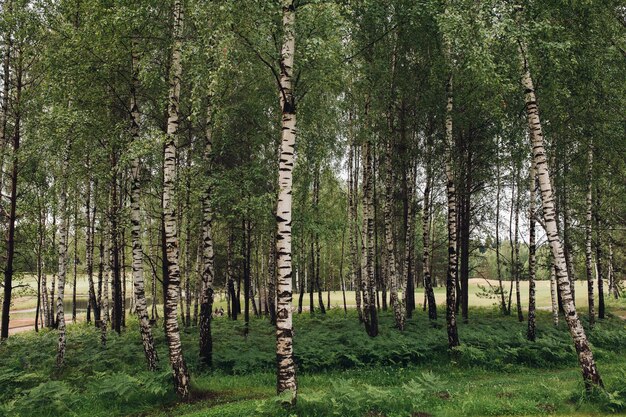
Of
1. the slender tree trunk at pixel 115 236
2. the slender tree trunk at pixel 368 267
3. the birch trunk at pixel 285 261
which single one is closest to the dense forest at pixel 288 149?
the birch trunk at pixel 285 261

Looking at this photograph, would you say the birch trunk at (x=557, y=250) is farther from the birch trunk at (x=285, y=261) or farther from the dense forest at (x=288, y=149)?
the birch trunk at (x=285, y=261)

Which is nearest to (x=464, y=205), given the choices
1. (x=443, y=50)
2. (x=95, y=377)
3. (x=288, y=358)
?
(x=443, y=50)

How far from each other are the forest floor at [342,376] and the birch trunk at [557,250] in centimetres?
64

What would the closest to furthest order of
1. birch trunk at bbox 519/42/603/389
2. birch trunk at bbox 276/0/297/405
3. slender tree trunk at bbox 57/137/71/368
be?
birch trunk at bbox 276/0/297/405, birch trunk at bbox 519/42/603/389, slender tree trunk at bbox 57/137/71/368

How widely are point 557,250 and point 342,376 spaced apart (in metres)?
7.62

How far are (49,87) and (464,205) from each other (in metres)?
21.8

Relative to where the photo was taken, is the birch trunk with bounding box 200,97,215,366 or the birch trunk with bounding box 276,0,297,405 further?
the birch trunk with bounding box 200,97,215,366

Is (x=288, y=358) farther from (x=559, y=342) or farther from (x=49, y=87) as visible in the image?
(x=559, y=342)

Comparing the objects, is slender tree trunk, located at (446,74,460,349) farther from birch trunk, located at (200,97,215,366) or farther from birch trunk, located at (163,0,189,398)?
birch trunk, located at (163,0,189,398)

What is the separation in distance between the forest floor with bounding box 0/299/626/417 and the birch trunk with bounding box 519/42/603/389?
0.64 m

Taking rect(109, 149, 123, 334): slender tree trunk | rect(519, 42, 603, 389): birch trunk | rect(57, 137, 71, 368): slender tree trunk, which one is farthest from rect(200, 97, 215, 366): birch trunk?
rect(519, 42, 603, 389): birch trunk

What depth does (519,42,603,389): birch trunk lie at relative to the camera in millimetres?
10344

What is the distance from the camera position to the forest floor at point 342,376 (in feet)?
32.2

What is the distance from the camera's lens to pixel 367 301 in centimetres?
2003
